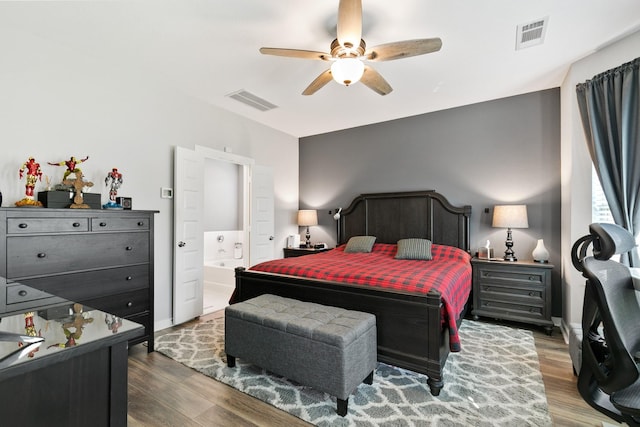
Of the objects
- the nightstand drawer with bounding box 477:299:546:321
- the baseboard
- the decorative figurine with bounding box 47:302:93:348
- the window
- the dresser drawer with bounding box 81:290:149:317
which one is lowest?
the baseboard

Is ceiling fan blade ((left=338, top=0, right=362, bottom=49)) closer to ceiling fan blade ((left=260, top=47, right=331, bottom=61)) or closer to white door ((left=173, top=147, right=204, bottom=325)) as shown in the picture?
ceiling fan blade ((left=260, top=47, right=331, bottom=61))

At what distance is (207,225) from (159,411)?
14.2ft

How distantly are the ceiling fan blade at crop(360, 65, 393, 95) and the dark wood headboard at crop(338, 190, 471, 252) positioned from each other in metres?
1.99

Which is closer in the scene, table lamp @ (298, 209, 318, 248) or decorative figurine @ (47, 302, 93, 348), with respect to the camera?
decorative figurine @ (47, 302, 93, 348)

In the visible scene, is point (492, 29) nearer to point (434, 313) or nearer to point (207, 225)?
point (434, 313)

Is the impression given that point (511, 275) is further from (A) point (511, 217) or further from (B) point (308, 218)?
(B) point (308, 218)

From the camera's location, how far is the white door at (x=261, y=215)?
469 cm

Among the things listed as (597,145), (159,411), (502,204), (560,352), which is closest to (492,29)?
(597,145)

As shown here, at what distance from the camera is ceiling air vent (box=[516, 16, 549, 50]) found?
241 centimetres

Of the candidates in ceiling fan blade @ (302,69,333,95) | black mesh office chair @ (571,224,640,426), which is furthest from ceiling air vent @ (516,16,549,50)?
black mesh office chair @ (571,224,640,426)

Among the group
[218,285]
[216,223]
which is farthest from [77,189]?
[216,223]

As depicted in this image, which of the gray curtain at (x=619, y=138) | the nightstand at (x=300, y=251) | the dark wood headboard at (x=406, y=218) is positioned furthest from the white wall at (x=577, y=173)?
the nightstand at (x=300, y=251)

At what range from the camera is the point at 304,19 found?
235cm

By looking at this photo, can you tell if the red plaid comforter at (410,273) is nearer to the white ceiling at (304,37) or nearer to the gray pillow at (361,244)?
the gray pillow at (361,244)
